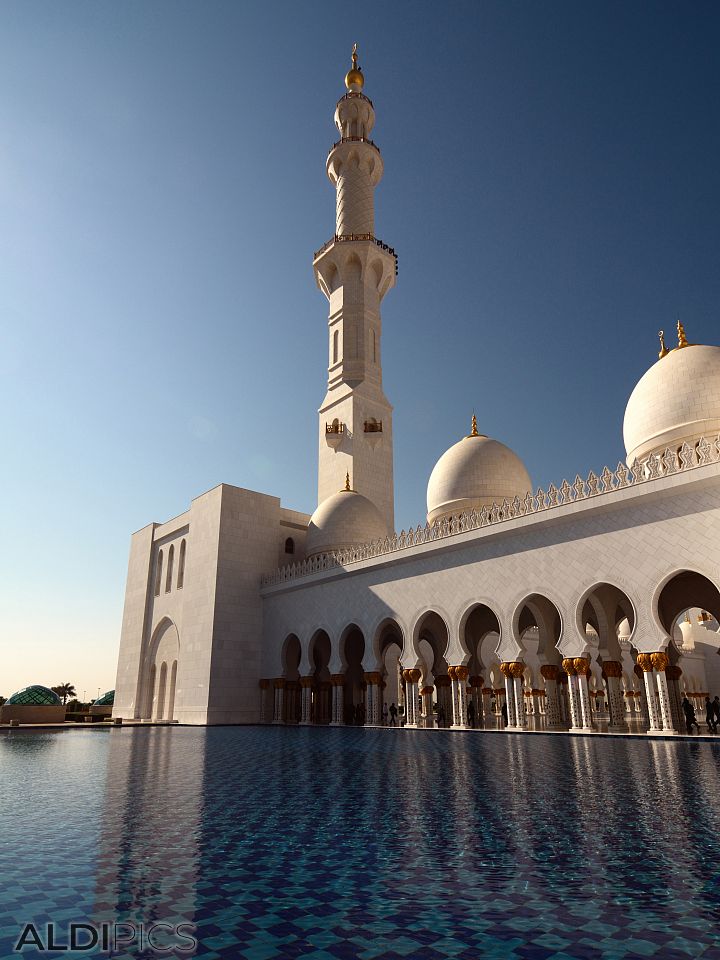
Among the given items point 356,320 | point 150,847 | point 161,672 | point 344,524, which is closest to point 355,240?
point 356,320

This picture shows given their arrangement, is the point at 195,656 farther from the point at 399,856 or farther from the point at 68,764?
the point at 399,856

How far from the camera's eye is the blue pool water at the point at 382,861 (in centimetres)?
268

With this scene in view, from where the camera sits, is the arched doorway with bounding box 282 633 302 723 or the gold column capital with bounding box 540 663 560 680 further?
the arched doorway with bounding box 282 633 302 723

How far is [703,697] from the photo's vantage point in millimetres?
28250

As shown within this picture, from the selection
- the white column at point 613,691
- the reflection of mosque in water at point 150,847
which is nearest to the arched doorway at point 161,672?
the white column at point 613,691

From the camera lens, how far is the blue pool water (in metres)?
2.68

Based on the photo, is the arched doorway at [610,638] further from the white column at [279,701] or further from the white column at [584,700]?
the white column at [279,701]

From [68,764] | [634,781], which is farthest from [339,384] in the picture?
[634,781]

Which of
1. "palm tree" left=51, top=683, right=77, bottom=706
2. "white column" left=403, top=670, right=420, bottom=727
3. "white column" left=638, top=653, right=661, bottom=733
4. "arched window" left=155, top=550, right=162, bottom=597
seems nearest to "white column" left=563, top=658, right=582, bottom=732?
"white column" left=638, top=653, right=661, bottom=733

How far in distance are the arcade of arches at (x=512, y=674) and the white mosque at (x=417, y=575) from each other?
73 mm

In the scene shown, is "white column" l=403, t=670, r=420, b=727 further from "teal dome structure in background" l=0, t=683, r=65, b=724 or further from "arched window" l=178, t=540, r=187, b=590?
"teal dome structure in background" l=0, t=683, r=65, b=724

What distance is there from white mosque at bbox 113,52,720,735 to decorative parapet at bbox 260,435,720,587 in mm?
49

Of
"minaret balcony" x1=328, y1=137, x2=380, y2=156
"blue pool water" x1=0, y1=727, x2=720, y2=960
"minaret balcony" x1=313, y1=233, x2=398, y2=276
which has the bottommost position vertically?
"blue pool water" x1=0, y1=727, x2=720, y2=960

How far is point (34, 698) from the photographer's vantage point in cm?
2234
